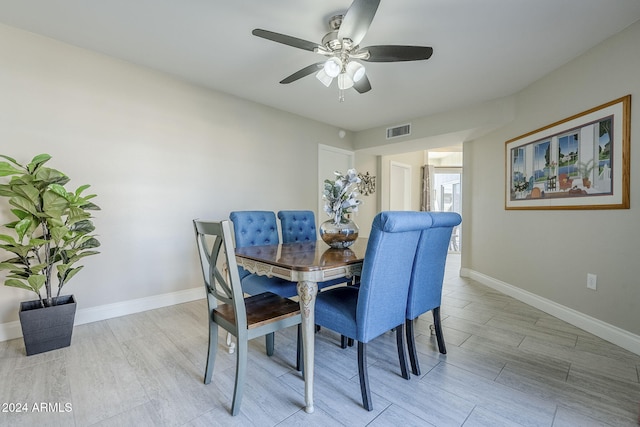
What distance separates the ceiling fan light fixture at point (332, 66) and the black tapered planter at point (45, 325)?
2.61 metres

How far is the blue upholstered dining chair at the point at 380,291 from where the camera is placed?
57.0 inches

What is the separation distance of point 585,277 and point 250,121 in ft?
13.2

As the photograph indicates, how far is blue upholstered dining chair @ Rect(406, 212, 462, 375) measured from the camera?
179 cm

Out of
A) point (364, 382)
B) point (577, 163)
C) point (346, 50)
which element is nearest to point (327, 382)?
point (364, 382)

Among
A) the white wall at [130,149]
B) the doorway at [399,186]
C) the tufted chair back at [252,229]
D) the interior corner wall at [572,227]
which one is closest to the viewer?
the interior corner wall at [572,227]

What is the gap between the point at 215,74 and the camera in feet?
9.77

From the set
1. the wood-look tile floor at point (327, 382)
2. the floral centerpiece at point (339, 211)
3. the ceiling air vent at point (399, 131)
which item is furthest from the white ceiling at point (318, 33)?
the wood-look tile floor at point (327, 382)

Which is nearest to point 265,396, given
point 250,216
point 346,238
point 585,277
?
point 346,238

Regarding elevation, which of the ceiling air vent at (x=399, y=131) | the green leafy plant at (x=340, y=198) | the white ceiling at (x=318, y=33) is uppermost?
the white ceiling at (x=318, y=33)

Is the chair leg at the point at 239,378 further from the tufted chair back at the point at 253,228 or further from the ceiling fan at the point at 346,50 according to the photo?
the ceiling fan at the point at 346,50

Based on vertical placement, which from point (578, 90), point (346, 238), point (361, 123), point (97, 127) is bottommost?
point (346, 238)

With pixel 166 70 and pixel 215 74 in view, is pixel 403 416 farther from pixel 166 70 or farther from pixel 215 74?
pixel 166 70

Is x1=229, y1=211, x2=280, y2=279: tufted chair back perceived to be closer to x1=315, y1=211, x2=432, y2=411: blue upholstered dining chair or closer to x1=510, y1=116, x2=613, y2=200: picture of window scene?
x1=315, y1=211, x2=432, y2=411: blue upholstered dining chair

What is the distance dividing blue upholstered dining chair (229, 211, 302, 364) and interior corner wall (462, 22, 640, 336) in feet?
8.67
